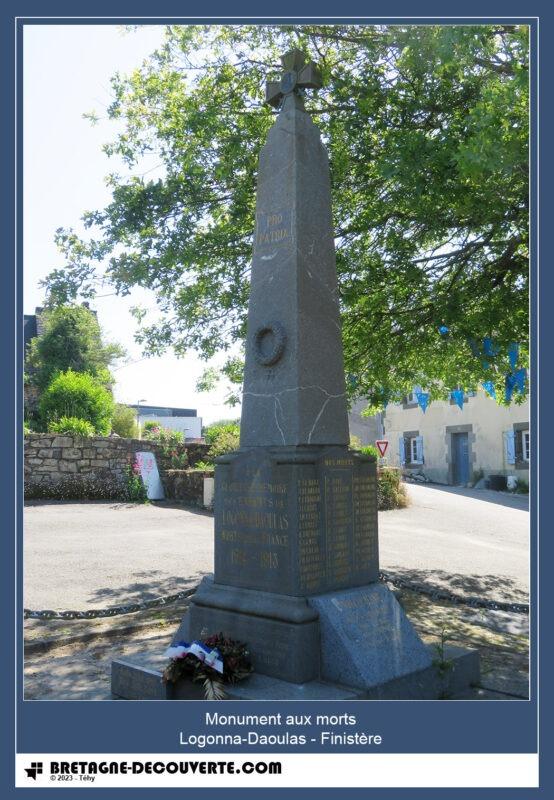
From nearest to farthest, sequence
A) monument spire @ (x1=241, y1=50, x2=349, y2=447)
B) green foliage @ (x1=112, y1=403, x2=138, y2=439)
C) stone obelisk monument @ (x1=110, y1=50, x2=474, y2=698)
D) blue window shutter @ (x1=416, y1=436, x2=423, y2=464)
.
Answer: stone obelisk monument @ (x1=110, y1=50, x2=474, y2=698) → monument spire @ (x1=241, y1=50, x2=349, y2=447) → green foliage @ (x1=112, y1=403, x2=138, y2=439) → blue window shutter @ (x1=416, y1=436, x2=423, y2=464)

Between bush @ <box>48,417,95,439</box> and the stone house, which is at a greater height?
the stone house

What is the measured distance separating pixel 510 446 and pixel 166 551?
18.4 meters

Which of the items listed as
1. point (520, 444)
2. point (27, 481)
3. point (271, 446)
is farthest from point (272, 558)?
point (520, 444)

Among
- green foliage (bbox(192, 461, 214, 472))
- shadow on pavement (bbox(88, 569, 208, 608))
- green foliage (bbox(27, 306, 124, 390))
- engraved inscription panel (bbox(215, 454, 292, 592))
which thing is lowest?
shadow on pavement (bbox(88, 569, 208, 608))

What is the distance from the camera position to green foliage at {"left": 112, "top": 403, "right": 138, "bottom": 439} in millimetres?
23281

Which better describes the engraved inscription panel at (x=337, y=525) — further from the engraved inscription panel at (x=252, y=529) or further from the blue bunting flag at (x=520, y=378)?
the blue bunting flag at (x=520, y=378)

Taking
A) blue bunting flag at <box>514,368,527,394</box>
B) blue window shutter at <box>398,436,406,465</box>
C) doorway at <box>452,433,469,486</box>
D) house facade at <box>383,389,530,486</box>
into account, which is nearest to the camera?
blue bunting flag at <box>514,368,527,394</box>

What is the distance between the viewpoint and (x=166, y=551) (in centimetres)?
1161

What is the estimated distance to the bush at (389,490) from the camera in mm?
18625

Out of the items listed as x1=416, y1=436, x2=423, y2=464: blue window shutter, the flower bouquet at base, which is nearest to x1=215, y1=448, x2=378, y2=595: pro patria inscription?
the flower bouquet at base

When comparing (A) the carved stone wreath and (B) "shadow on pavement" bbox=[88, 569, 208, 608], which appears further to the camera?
(B) "shadow on pavement" bbox=[88, 569, 208, 608]

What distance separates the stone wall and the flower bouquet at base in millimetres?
12833

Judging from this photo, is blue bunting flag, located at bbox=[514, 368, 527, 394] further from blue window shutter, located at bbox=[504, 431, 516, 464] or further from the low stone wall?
blue window shutter, located at bbox=[504, 431, 516, 464]

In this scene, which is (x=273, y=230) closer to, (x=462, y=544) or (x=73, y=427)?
(x=462, y=544)
